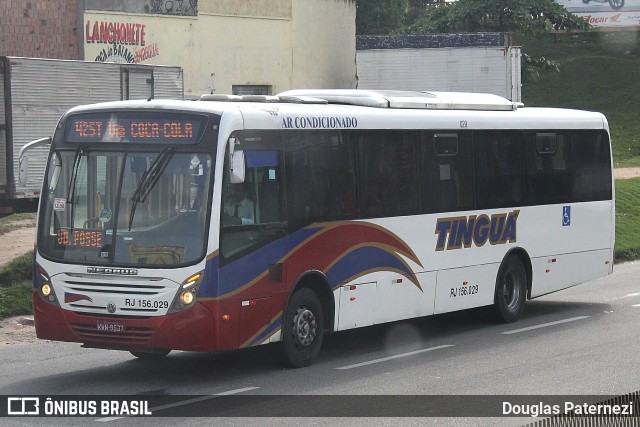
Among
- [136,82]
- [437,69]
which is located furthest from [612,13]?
[136,82]

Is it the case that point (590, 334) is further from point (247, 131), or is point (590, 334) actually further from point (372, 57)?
point (372, 57)

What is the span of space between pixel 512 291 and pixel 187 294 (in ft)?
20.4

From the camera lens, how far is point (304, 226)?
12.0 metres

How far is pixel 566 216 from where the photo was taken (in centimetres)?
1652

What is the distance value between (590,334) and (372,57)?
26.1m

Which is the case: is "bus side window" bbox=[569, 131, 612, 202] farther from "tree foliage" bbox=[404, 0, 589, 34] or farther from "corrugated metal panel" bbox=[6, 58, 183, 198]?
"tree foliage" bbox=[404, 0, 589, 34]

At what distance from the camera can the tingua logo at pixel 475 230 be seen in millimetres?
14195

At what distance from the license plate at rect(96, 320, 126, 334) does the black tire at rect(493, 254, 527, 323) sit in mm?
6046

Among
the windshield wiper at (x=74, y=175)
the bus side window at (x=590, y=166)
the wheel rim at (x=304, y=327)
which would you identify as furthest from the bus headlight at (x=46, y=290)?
the bus side window at (x=590, y=166)

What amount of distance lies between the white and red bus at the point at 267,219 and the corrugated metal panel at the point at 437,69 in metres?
23.0

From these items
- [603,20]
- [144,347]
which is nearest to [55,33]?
[144,347]

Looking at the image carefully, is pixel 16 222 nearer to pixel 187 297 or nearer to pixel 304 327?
pixel 304 327

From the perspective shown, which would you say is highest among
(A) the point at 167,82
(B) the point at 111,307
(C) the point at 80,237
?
(A) the point at 167,82

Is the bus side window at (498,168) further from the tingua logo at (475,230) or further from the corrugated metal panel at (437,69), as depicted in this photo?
the corrugated metal panel at (437,69)
